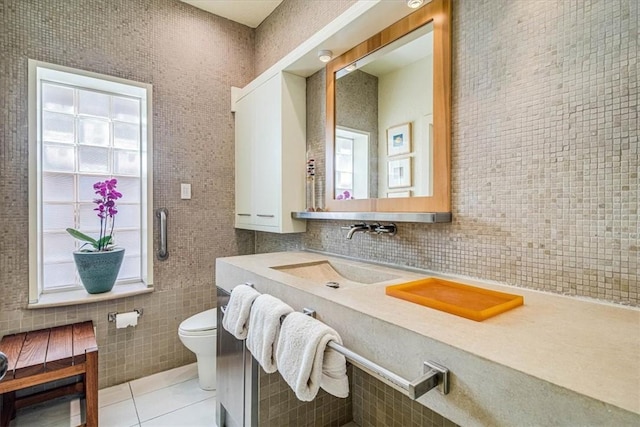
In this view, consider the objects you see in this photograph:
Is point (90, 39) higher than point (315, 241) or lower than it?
higher

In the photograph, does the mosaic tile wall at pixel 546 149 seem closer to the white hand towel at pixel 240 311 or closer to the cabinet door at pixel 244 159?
the white hand towel at pixel 240 311

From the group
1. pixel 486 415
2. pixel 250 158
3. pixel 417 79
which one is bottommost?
pixel 486 415

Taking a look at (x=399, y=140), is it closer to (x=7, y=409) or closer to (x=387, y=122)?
(x=387, y=122)

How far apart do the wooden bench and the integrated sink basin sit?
3.75 ft

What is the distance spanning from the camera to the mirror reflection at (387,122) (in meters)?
1.48

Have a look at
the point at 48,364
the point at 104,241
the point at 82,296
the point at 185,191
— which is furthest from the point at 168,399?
the point at 185,191

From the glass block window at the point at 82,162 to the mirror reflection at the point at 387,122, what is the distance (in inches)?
56.7

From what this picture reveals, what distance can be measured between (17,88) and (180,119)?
904 mm

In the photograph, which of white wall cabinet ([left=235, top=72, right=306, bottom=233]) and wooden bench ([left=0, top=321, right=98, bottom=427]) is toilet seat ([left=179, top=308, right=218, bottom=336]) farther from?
white wall cabinet ([left=235, top=72, right=306, bottom=233])

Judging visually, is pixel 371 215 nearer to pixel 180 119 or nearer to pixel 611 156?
pixel 611 156

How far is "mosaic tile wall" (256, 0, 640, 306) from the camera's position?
3.17 feet

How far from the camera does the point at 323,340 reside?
966mm

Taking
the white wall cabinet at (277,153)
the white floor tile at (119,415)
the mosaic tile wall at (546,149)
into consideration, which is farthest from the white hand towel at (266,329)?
the white floor tile at (119,415)

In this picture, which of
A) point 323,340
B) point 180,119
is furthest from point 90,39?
point 323,340
